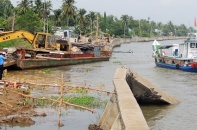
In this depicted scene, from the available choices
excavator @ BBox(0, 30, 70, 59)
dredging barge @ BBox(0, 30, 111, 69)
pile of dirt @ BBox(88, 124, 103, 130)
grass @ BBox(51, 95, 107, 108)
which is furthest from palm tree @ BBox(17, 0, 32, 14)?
pile of dirt @ BBox(88, 124, 103, 130)

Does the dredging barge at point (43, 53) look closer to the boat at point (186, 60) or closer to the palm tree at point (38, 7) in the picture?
the boat at point (186, 60)

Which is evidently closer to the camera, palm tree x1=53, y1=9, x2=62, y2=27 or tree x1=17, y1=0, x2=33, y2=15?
tree x1=17, y1=0, x2=33, y2=15

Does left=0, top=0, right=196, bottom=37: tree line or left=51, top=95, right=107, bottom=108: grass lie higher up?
left=0, top=0, right=196, bottom=37: tree line

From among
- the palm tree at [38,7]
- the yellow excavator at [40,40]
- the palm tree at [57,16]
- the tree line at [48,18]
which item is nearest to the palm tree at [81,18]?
the tree line at [48,18]

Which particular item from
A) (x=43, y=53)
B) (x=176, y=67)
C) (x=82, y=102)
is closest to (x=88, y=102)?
(x=82, y=102)

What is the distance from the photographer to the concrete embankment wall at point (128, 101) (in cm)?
736

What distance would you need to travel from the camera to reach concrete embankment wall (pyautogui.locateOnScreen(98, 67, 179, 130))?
736 cm

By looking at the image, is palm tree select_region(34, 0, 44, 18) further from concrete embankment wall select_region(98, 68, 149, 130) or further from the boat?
concrete embankment wall select_region(98, 68, 149, 130)

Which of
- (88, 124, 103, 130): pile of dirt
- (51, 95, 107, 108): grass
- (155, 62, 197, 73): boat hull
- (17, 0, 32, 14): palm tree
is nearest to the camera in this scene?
(88, 124, 103, 130): pile of dirt

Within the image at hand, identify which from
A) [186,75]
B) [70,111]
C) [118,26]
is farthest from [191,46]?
[118,26]

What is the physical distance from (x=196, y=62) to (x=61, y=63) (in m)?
11.0

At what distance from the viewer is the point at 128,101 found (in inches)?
371

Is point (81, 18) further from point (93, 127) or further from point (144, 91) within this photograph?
point (93, 127)

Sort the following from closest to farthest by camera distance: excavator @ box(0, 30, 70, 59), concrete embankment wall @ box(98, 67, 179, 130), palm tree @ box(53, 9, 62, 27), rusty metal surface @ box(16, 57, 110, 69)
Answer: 1. concrete embankment wall @ box(98, 67, 179, 130)
2. rusty metal surface @ box(16, 57, 110, 69)
3. excavator @ box(0, 30, 70, 59)
4. palm tree @ box(53, 9, 62, 27)
